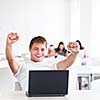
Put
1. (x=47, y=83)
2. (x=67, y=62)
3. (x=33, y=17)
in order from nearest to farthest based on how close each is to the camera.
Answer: (x=47, y=83) → (x=67, y=62) → (x=33, y=17)

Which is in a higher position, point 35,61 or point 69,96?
point 35,61

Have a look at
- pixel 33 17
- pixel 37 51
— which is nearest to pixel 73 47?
pixel 37 51

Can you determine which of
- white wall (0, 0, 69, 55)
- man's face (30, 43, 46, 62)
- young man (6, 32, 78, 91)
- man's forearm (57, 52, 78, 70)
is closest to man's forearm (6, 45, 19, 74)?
young man (6, 32, 78, 91)

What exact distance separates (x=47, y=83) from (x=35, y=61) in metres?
0.49

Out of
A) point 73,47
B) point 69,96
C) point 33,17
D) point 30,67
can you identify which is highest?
point 33,17

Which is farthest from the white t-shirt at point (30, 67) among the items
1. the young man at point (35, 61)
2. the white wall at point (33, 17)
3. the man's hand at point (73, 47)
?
the white wall at point (33, 17)

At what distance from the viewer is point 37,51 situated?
165cm

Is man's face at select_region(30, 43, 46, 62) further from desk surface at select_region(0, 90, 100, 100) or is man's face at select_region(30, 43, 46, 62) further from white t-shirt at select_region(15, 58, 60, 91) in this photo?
desk surface at select_region(0, 90, 100, 100)

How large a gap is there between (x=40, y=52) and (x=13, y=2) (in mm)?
4149

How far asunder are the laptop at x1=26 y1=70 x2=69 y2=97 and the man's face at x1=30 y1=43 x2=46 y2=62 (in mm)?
454

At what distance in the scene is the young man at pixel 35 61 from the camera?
1.58 meters

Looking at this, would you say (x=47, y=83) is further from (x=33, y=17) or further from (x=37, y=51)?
(x=33, y=17)

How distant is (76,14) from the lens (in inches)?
193

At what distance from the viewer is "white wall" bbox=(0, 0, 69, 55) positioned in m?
5.57
